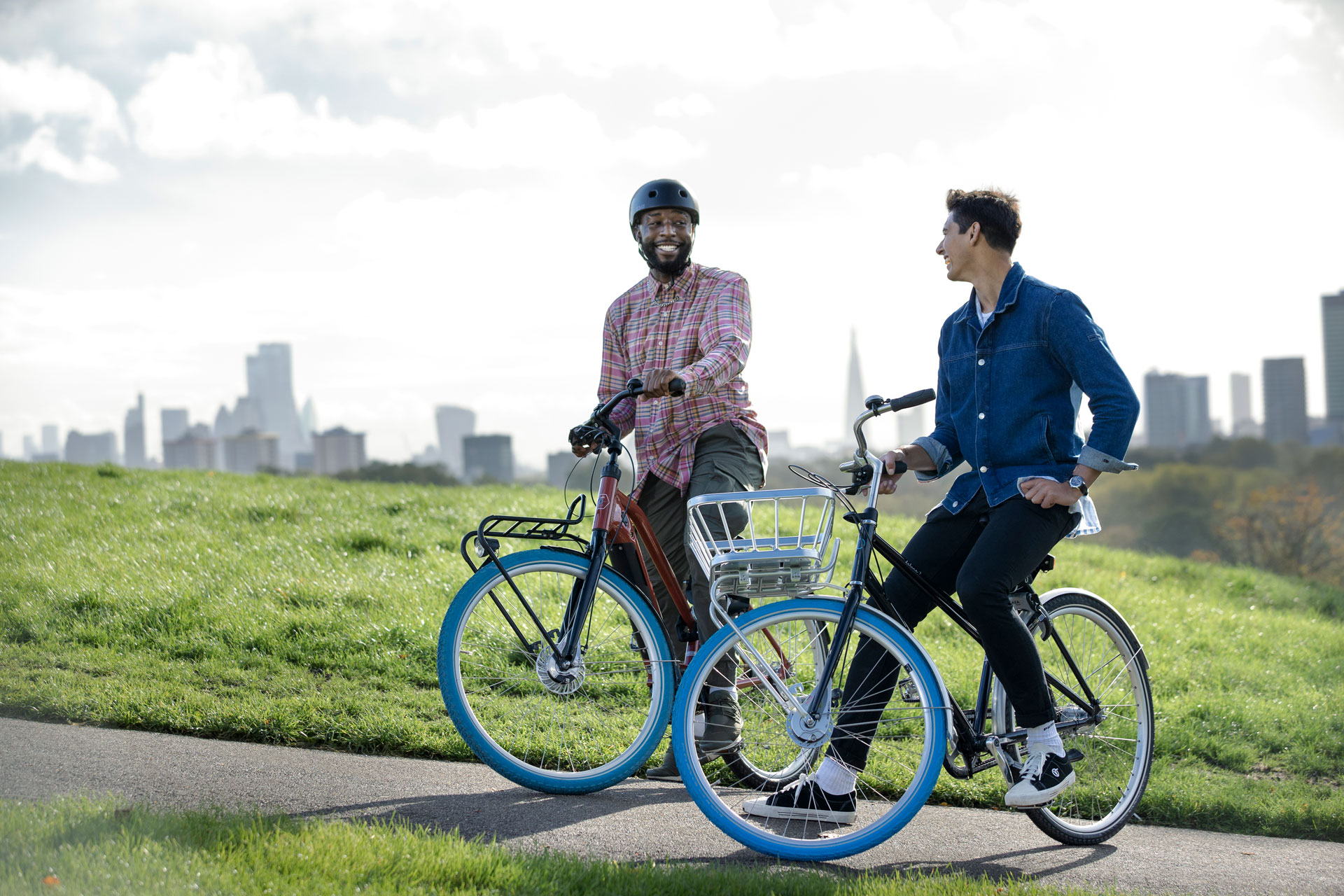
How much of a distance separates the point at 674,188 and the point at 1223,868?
331 cm

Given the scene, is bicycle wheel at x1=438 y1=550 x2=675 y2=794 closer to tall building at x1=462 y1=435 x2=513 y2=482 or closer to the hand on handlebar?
the hand on handlebar

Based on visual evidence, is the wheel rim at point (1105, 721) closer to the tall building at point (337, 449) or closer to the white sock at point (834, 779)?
the white sock at point (834, 779)

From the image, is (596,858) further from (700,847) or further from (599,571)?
(599,571)

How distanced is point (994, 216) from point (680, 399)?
151 centimetres

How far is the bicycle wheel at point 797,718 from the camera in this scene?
352 centimetres

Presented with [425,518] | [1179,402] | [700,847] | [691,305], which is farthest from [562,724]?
[1179,402]

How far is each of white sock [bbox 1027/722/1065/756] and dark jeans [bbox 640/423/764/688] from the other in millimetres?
1270

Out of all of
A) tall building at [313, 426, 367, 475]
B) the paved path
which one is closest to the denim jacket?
the paved path

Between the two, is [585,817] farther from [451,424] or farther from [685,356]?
[451,424]

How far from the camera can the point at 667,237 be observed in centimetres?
464

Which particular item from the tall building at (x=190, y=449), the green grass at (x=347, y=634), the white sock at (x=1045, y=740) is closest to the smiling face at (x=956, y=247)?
the white sock at (x=1045, y=740)

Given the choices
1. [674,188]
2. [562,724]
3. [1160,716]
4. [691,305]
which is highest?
[674,188]

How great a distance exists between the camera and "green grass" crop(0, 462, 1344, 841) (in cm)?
515

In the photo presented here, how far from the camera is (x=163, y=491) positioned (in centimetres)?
1107
